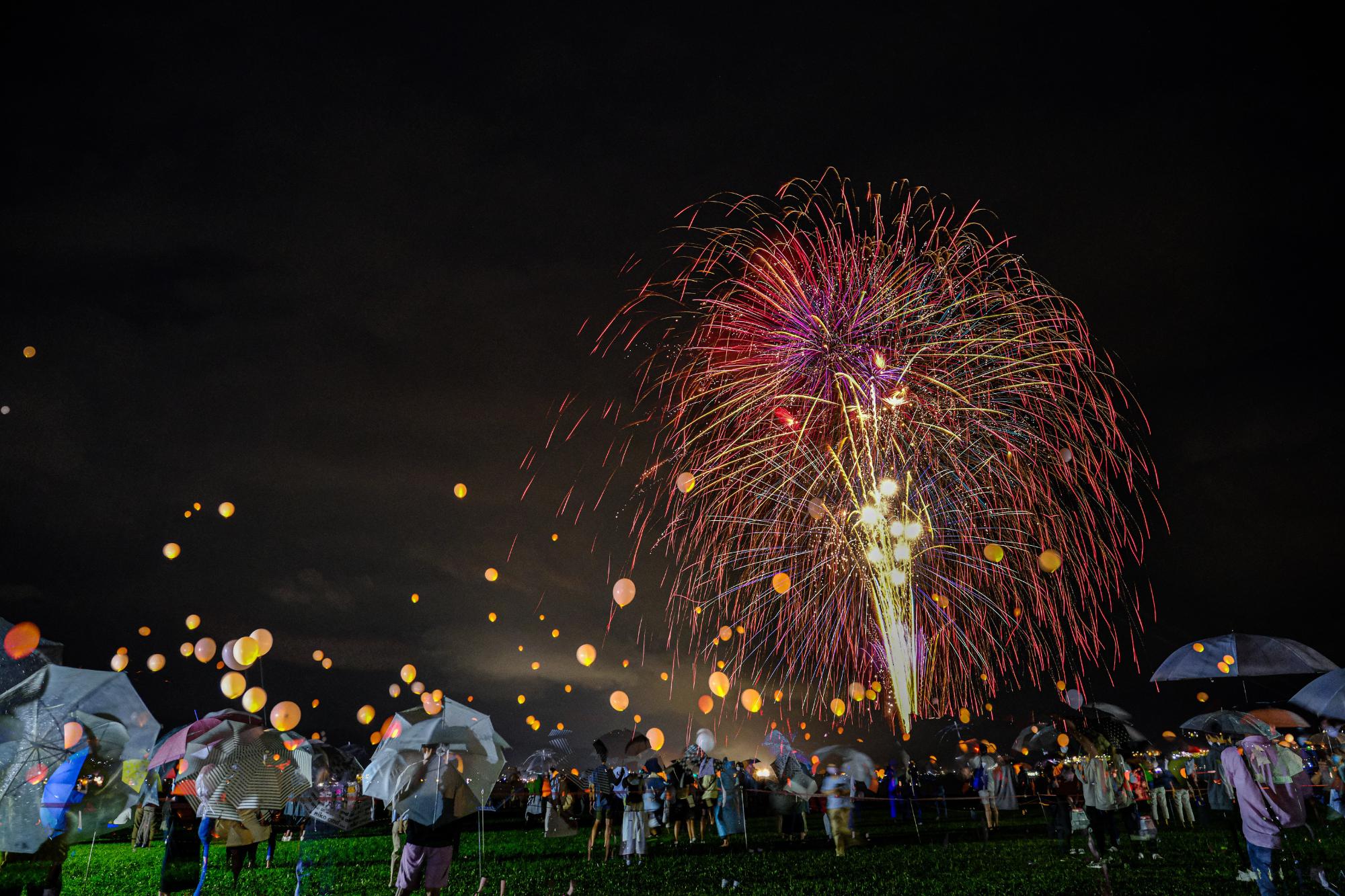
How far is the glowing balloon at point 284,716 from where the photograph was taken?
19156mm

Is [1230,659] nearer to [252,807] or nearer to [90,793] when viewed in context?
[252,807]

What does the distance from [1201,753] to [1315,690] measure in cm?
586

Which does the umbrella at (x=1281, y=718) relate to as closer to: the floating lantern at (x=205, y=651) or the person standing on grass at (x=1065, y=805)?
the person standing on grass at (x=1065, y=805)

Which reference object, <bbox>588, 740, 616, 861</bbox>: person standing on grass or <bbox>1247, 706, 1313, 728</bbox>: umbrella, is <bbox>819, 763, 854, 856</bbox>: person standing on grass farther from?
<bbox>1247, 706, 1313, 728</bbox>: umbrella

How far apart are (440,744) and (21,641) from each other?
217 inches

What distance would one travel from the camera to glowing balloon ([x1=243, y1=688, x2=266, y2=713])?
68.9 feet

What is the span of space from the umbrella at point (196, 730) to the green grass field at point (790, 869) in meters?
2.32

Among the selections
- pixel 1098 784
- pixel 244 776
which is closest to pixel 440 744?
pixel 244 776

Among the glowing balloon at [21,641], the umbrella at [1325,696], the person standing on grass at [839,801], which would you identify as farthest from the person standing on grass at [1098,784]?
the glowing balloon at [21,641]

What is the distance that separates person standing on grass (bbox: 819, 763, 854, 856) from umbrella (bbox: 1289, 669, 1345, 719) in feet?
35.4

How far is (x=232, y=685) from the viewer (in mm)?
19703

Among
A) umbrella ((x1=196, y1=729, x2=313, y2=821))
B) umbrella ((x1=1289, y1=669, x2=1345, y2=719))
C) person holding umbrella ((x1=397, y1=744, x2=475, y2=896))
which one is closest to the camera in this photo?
person holding umbrella ((x1=397, y1=744, x2=475, y2=896))

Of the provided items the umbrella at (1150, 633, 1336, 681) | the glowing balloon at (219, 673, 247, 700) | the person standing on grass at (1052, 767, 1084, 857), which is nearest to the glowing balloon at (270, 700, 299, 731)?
the glowing balloon at (219, 673, 247, 700)

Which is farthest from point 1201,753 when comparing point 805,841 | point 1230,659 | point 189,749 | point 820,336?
point 189,749
